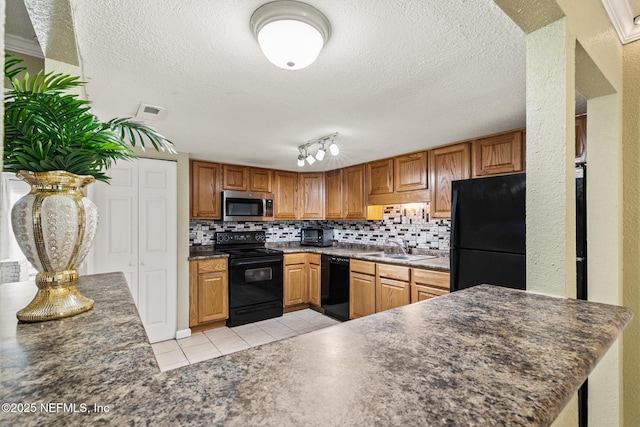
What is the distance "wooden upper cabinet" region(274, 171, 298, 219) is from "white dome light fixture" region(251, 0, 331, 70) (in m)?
3.20

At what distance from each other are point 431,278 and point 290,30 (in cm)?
240

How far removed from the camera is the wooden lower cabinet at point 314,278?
412cm

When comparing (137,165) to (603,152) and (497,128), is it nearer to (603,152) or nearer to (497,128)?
(497,128)

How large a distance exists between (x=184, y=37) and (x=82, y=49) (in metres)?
0.48

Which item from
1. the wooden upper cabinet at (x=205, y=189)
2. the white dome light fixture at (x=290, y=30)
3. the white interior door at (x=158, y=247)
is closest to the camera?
the white dome light fixture at (x=290, y=30)

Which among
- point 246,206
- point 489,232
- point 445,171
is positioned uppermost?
point 445,171

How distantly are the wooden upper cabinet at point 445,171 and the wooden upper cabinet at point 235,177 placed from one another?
7.82 feet

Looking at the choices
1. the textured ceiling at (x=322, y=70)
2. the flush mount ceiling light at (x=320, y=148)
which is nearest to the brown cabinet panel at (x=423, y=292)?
the textured ceiling at (x=322, y=70)

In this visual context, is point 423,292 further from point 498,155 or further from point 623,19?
point 623,19

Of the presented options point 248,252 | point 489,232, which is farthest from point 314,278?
point 489,232

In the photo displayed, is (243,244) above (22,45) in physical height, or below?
below

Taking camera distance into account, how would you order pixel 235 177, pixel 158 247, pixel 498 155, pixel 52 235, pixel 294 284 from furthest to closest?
pixel 294 284, pixel 235 177, pixel 158 247, pixel 498 155, pixel 52 235

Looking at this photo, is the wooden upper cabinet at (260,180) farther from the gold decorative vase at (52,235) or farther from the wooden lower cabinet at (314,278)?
the gold decorative vase at (52,235)

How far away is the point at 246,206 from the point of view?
3998 mm
